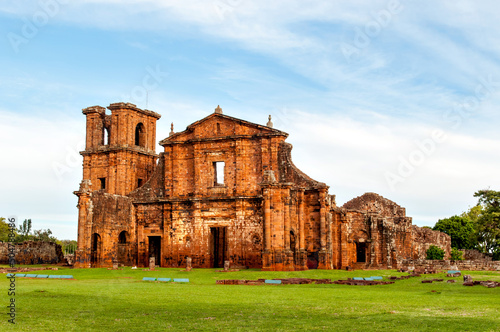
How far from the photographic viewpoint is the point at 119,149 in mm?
44438

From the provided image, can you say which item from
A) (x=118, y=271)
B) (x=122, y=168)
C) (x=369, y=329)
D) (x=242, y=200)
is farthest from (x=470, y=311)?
(x=122, y=168)

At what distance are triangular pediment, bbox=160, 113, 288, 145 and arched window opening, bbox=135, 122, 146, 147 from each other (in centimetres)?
490

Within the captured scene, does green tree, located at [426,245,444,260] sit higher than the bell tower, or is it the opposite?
the bell tower

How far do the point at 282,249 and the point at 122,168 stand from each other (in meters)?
16.0

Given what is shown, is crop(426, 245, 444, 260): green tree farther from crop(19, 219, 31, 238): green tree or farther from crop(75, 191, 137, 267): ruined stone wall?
crop(19, 219, 31, 238): green tree

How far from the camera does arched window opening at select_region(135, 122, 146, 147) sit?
47.3 m

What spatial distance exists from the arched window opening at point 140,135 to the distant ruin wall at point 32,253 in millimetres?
10622

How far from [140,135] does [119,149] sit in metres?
3.43

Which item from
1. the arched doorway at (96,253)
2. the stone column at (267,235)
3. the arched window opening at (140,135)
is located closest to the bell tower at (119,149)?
the arched window opening at (140,135)

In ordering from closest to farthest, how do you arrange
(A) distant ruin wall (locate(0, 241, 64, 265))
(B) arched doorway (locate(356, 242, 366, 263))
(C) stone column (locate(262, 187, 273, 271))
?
(C) stone column (locate(262, 187, 273, 271)), (A) distant ruin wall (locate(0, 241, 64, 265)), (B) arched doorway (locate(356, 242, 366, 263))

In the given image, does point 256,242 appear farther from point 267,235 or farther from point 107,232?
point 107,232

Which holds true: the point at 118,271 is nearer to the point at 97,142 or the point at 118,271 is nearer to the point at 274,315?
the point at 97,142

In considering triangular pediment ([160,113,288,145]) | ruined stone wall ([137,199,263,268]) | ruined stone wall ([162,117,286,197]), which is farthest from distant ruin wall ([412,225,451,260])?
triangular pediment ([160,113,288,145])

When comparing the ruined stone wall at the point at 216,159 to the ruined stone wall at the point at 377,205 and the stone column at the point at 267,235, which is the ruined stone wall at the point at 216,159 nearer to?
the stone column at the point at 267,235
